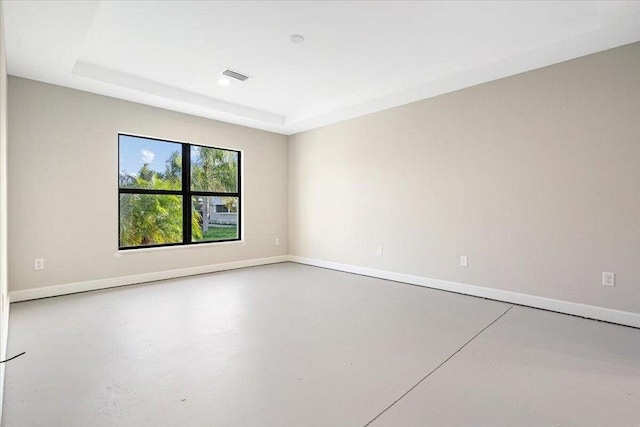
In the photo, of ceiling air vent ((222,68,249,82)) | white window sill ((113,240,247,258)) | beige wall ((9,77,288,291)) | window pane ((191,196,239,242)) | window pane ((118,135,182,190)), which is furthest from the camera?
window pane ((191,196,239,242))

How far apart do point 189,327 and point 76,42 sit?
256 cm

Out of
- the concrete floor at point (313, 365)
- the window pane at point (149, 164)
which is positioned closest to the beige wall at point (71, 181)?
the window pane at point (149, 164)

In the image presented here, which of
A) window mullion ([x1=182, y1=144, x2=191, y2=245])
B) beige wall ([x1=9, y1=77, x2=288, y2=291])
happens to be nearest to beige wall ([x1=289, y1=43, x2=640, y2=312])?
window mullion ([x1=182, y1=144, x2=191, y2=245])

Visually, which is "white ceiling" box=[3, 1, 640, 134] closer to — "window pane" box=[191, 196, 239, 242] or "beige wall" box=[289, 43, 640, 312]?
"beige wall" box=[289, 43, 640, 312]

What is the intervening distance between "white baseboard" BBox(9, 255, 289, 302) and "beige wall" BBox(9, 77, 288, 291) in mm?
57

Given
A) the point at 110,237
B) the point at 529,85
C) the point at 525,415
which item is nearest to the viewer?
the point at 525,415

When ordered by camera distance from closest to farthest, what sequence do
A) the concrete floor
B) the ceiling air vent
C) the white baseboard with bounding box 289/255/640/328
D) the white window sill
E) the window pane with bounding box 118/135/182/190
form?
the concrete floor
the white baseboard with bounding box 289/255/640/328
the ceiling air vent
the white window sill
the window pane with bounding box 118/135/182/190

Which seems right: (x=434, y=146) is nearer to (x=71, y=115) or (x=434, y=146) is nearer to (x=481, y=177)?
(x=481, y=177)

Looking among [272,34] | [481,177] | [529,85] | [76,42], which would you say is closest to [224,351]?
[272,34]

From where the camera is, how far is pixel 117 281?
3.96 metres

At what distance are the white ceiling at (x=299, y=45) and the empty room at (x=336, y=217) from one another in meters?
0.02

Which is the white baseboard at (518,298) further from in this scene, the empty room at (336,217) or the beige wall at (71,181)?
the beige wall at (71,181)

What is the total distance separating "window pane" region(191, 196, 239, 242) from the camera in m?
4.80

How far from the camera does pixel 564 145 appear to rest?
301 cm
